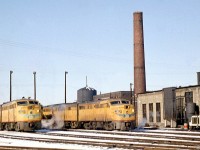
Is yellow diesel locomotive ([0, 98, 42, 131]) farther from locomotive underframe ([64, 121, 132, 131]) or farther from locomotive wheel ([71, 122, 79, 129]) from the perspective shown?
locomotive wheel ([71, 122, 79, 129])

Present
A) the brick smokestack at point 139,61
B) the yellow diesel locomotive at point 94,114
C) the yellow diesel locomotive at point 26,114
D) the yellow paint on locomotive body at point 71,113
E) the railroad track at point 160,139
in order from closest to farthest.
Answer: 1. the railroad track at point 160,139
2. the yellow diesel locomotive at point 26,114
3. the yellow diesel locomotive at point 94,114
4. the yellow paint on locomotive body at point 71,113
5. the brick smokestack at point 139,61

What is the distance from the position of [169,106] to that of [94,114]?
14187mm

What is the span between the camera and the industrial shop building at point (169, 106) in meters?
46.7

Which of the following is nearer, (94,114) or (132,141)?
(132,141)

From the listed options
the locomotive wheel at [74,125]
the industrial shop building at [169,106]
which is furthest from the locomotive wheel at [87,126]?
the industrial shop building at [169,106]

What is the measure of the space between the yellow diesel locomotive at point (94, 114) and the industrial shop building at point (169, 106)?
39.1 feet

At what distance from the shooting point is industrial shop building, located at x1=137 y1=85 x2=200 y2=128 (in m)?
46.7

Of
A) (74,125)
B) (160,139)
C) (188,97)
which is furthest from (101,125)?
(160,139)

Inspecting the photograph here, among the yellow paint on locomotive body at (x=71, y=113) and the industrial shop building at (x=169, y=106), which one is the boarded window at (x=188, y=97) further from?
the yellow paint on locomotive body at (x=71, y=113)

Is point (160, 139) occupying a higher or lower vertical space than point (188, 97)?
lower

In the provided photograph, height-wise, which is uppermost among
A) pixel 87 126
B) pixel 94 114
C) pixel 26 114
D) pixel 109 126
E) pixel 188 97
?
→ pixel 188 97

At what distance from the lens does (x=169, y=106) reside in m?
50.9

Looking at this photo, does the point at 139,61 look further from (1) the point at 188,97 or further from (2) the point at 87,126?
(2) the point at 87,126

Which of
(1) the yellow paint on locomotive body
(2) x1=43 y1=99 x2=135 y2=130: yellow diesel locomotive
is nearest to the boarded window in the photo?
(2) x1=43 y1=99 x2=135 y2=130: yellow diesel locomotive
